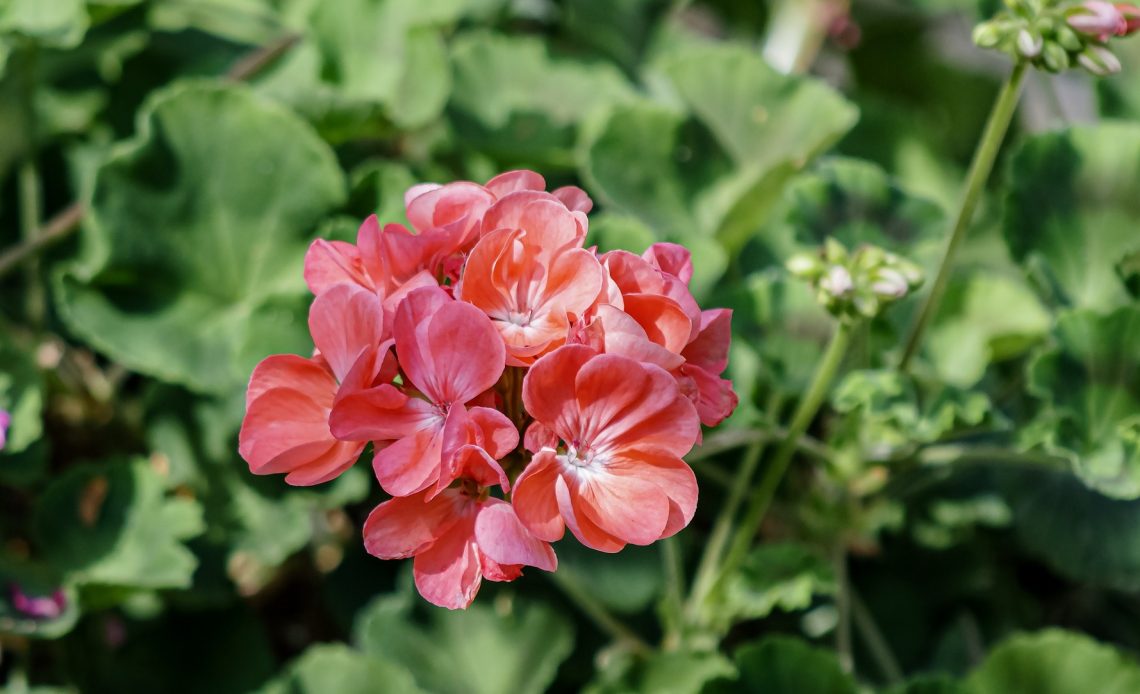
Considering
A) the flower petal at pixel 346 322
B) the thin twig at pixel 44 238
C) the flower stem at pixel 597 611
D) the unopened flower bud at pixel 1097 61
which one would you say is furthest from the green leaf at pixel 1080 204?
the thin twig at pixel 44 238

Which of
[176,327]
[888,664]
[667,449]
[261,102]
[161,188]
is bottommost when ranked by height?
[888,664]

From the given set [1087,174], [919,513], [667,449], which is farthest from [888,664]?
[667,449]

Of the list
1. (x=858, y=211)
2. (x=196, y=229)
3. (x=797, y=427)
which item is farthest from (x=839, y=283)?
(x=196, y=229)

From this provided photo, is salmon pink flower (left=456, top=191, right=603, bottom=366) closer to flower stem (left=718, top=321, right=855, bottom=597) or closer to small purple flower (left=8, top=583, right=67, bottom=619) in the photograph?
flower stem (left=718, top=321, right=855, bottom=597)

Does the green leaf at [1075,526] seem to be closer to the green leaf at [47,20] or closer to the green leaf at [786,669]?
the green leaf at [786,669]

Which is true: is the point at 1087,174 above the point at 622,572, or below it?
above

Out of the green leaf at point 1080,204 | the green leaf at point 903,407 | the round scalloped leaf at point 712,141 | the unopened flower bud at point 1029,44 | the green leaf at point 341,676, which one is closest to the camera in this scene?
the unopened flower bud at point 1029,44

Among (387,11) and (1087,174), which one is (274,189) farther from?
(1087,174)
